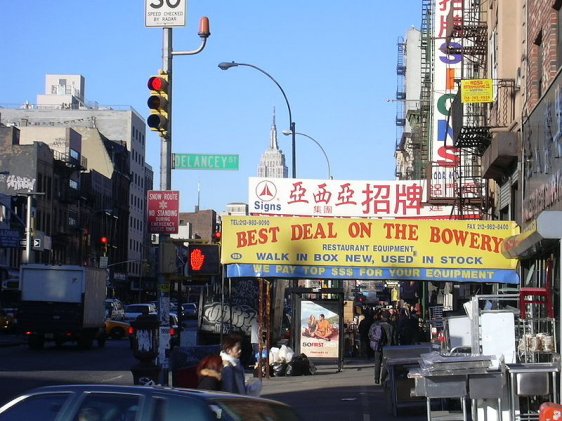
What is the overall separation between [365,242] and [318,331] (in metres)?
8.00

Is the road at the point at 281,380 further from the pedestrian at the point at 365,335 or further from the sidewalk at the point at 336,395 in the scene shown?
the pedestrian at the point at 365,335

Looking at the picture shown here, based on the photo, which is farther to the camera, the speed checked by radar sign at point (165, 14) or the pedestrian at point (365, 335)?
the pedestrian at point (365, 335)

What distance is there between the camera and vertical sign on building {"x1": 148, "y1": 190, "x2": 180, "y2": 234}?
17.0 metres

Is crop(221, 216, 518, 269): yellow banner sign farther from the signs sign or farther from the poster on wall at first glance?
the poster on wall

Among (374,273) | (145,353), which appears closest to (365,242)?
(374,273)

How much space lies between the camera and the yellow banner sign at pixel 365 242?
22.6 metres

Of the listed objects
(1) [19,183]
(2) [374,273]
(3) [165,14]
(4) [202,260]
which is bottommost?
(2) [374,273]

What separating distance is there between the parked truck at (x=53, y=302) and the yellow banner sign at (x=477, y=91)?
70.2 feet

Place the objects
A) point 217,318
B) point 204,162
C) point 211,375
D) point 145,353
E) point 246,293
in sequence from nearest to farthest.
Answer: point 211,375
point 145,353
point 204,162
point 217,318
point 246,293

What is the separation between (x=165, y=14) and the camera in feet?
57.1

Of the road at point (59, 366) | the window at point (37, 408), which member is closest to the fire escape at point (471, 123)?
the road at point (59, 366)

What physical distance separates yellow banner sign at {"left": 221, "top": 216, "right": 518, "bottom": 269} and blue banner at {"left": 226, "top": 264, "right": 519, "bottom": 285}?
0.10 m

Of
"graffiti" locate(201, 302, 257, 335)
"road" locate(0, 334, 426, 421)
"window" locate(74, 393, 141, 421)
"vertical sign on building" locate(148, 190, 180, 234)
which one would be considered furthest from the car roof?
"graffiti" locate(201, 302, 257, 335)

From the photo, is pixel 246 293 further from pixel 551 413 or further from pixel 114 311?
pixel 551 413
